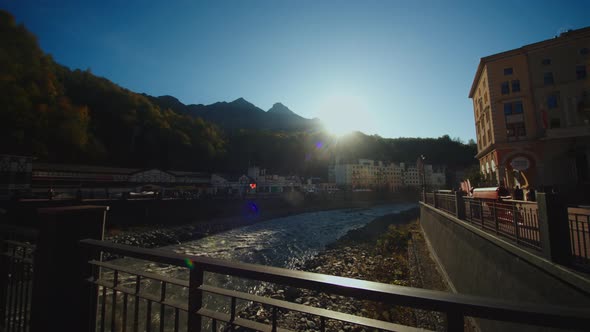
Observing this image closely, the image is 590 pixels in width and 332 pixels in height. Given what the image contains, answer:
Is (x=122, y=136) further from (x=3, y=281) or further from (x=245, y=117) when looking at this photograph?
(x=245, y=117)

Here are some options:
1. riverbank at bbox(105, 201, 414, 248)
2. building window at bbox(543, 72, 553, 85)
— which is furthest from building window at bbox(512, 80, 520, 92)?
riverbank at bbox(105, 201, 414, 248)

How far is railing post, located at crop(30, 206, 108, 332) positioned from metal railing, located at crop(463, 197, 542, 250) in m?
7.58

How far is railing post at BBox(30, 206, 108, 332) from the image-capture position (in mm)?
2570

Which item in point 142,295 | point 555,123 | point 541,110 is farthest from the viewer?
point 541,110

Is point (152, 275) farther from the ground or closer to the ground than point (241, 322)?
farther from the ground

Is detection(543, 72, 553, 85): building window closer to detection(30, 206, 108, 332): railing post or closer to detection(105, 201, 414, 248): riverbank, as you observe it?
detection(30, 206, 108, 332): railing post

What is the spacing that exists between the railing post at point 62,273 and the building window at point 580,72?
35.2 metres

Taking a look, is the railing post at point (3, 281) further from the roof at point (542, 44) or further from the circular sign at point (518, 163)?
the roof at point (542, 44)

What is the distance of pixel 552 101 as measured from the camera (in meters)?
22.6

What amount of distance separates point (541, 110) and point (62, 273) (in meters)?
32.8

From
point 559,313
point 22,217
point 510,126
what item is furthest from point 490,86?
point 22,217

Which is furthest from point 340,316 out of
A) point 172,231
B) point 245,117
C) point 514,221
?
point 245,117

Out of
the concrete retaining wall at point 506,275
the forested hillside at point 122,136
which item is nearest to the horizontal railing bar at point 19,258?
the concrete retaining wall at point 506,275

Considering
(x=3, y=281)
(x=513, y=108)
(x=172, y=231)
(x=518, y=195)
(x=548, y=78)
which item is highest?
(x=548, y=78)
